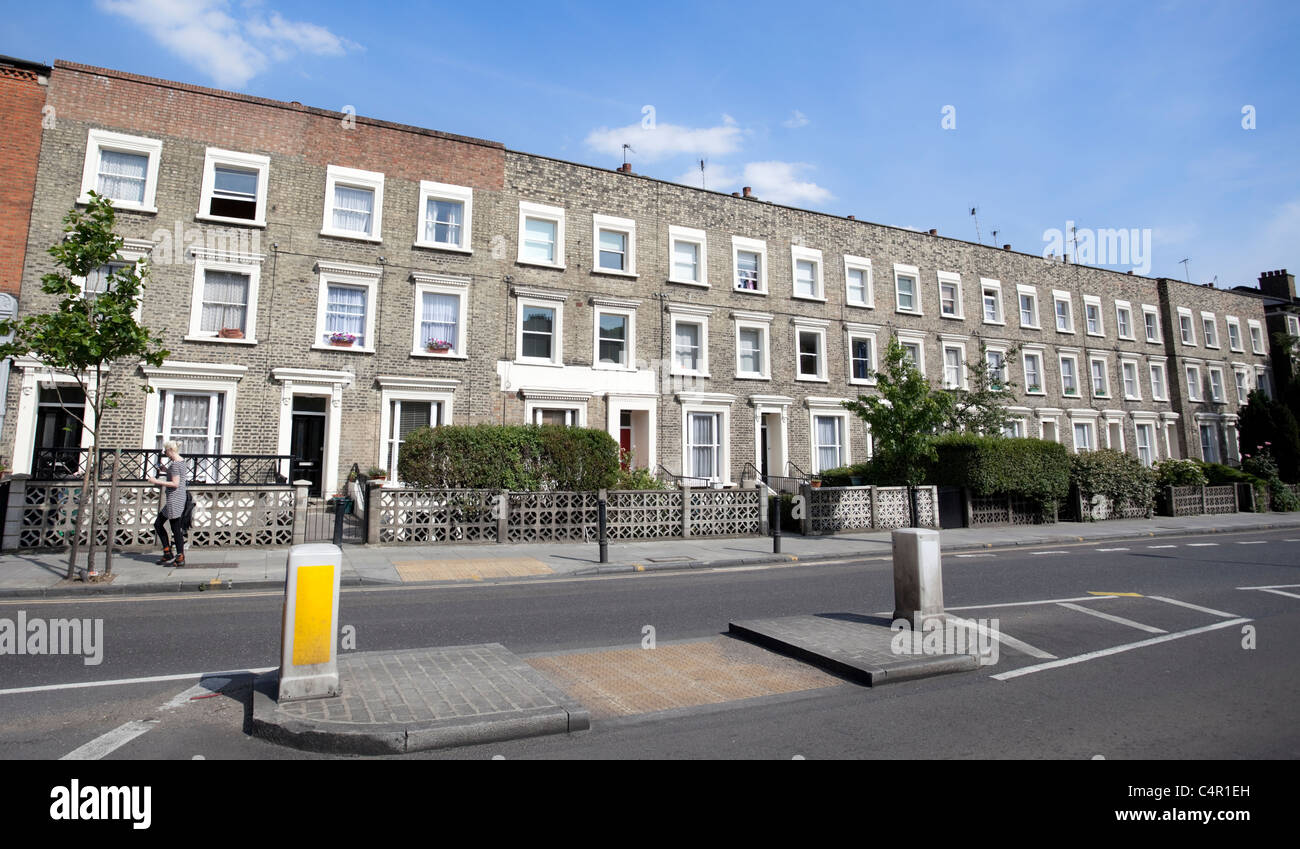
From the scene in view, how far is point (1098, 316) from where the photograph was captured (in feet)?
120

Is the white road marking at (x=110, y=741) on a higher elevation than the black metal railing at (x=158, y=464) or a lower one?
lower

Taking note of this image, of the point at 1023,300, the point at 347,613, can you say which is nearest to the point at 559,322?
the point at 347,613

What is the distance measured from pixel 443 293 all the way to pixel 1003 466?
19.0 metres

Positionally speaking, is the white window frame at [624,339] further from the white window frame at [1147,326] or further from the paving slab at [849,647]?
the white window frame at [1147,326]

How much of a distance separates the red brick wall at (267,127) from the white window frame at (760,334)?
997 centimetres

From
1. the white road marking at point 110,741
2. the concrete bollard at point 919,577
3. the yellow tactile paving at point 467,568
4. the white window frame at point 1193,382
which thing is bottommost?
the white road marking at point 110,741

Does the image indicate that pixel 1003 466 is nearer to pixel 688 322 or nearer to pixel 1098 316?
pixel 688 322

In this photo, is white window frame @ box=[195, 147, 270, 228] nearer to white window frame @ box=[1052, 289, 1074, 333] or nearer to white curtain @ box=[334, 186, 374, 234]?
white curtain @ box=[334, 186, 374, 234]

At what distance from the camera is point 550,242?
23484mm

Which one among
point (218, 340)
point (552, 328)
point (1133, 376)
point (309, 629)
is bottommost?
point (309, 629)

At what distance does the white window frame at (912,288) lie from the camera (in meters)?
29.8

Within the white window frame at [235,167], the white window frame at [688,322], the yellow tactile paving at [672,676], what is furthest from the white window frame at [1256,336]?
the white window frame at [235,167]

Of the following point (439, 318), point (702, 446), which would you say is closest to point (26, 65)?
point (439, 318)

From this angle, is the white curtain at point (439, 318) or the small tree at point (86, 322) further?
the white curtain at point (439, 318)
